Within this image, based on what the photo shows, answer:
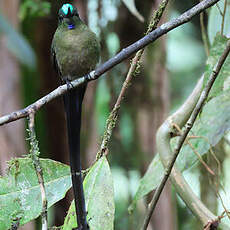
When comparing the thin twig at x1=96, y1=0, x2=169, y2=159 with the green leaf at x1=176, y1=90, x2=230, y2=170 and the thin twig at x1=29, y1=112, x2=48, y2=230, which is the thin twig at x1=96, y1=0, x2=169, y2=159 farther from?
the green leaf at x1=176, y1=90, x2=230, y2=170

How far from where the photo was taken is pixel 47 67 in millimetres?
3152

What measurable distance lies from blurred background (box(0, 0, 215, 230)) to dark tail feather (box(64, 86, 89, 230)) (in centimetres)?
81

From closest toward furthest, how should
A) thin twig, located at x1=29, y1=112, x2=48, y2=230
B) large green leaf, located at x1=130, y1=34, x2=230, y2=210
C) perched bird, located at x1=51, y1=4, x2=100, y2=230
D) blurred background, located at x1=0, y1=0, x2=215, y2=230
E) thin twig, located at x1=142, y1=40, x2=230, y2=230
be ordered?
thin twig, located at x1=29, y1=112, x2=48, y2=230
thin twig, located at x1=142, y1=40, x2=230, y2=230
large green leaf, located at x1=130, y1=34, x2=230, y2=210
perched bird, located at x1=51, y1=4, x2=100, y2=230
blurred background, located at x1=0, y1=0, x2=215, y2=230

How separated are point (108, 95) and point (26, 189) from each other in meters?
1.59

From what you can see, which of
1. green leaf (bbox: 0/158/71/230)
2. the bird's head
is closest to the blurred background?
the bird's head

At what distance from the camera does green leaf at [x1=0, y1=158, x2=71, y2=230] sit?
133 centimetres

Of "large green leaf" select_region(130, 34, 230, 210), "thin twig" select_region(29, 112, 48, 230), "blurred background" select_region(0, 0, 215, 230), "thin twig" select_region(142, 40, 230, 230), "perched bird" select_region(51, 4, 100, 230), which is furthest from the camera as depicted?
"blurred background" select_region(0, 0, 215, 230)

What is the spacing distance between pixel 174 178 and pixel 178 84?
2552mm

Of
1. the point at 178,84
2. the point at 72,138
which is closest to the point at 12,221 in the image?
the point at 72,138

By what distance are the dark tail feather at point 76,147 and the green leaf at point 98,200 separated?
3cm

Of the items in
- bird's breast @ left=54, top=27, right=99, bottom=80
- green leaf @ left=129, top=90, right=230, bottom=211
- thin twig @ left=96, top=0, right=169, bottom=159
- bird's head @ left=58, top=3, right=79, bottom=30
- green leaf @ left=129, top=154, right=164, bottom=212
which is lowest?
green leaf @ left=129, top=154, right=164, bottom=212

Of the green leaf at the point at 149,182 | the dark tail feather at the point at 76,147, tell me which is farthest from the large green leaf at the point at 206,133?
the dark tail feather at the point at 76,147

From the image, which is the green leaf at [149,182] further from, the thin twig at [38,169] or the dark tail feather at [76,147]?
the thin twig at [38,169]

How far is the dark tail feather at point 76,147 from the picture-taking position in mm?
1252
